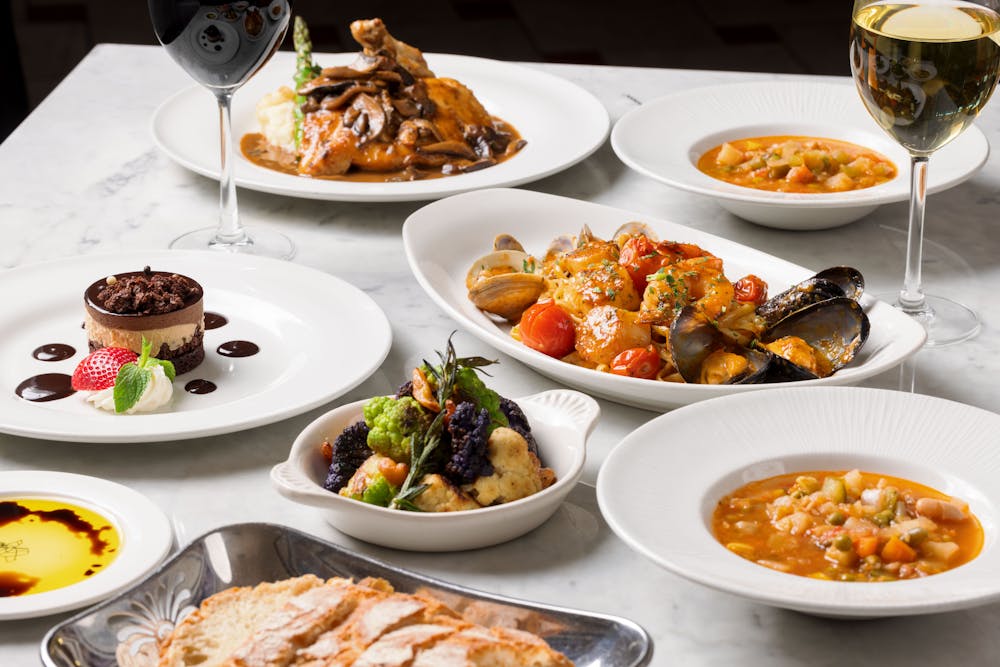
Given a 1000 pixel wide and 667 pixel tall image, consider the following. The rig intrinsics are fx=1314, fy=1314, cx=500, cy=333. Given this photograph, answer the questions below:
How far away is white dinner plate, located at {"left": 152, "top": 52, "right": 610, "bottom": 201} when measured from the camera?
117 inches

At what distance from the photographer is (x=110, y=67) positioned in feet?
13.3

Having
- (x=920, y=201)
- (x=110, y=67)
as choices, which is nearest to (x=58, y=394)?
(x=920, y=201)

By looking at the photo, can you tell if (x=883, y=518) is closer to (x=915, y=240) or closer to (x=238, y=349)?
(x=915, y=240)

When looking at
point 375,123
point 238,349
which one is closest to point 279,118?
point 375,123

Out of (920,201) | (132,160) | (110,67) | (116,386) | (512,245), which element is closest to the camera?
(116,386)

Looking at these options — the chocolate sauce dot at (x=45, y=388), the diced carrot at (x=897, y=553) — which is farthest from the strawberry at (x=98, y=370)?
the diced carrot at (x=897, y=553)

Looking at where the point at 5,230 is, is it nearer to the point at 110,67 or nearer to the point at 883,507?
the point at 110,67

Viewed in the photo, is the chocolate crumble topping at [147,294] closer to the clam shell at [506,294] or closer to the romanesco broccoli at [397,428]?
the clam shell at [506,294]

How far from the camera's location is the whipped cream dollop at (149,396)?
6.96ft

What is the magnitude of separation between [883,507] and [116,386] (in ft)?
3.90

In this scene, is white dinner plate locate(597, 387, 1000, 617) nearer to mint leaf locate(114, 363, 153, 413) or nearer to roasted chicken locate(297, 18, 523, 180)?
mint leaf locate(114, 363, 153, 413)

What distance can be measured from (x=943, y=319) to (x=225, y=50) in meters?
1.53

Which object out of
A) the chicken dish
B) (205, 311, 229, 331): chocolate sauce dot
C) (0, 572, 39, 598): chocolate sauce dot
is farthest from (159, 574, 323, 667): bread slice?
the chicken dish

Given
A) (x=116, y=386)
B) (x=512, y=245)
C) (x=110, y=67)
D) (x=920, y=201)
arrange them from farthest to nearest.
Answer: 1. (x=110, y=67)
2. (x=512, y=245)
3. (x=920, y=201)
4. (x=116, y=386)
